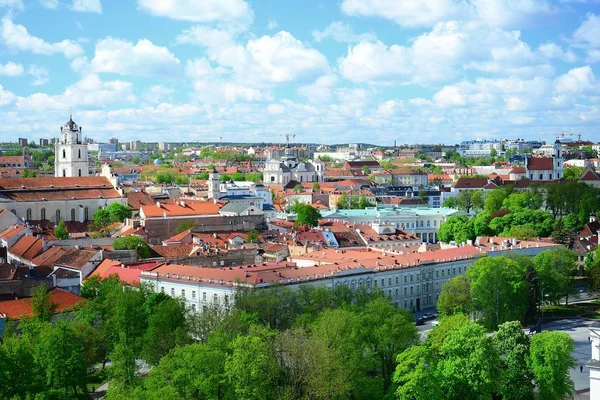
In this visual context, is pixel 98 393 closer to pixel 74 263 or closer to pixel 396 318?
pixel 396 318

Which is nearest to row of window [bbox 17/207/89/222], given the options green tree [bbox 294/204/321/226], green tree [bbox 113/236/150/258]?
green tree [bbox 294/204/321/226]

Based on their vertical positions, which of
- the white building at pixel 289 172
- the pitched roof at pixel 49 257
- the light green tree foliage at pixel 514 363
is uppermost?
the white building at pixel 289 172

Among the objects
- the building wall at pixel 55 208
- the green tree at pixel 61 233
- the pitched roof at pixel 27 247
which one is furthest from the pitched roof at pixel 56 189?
the pitched roof at pixel 27 247

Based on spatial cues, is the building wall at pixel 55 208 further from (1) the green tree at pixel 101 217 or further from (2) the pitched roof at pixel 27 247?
(2) the pitched roof at pixel 27 247

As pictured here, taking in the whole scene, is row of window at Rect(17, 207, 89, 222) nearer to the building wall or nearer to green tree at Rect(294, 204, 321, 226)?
Answer: the building wall

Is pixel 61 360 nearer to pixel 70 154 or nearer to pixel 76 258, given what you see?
pixel 76 258

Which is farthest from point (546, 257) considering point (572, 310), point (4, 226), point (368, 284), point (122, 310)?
point (4, 226)
